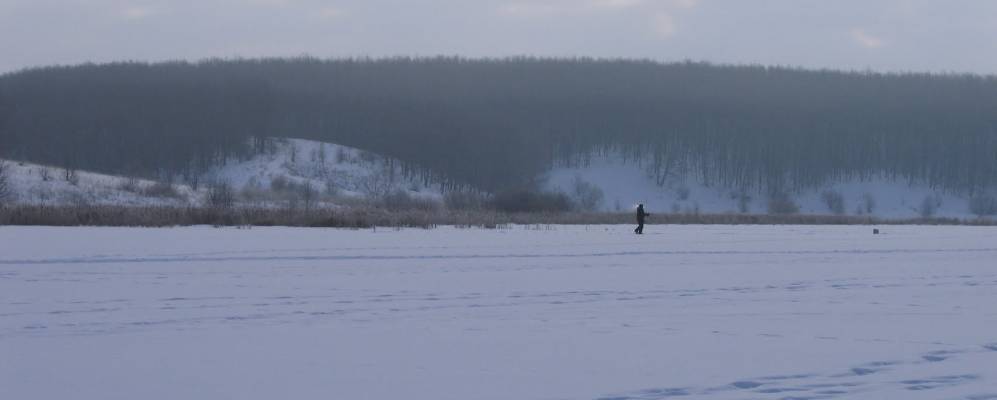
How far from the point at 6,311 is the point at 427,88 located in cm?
10455

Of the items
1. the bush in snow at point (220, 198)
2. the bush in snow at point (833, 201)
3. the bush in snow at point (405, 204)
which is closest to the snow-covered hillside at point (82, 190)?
the bush in snow at point (220, 198)

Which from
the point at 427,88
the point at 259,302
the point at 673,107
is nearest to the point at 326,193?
the point at 427,88

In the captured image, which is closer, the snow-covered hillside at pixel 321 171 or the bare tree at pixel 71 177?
the bare tree at pixel 71 177

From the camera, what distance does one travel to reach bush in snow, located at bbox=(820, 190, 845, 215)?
3679 inches

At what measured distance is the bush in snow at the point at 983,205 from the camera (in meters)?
93.8

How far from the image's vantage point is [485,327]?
10.9m

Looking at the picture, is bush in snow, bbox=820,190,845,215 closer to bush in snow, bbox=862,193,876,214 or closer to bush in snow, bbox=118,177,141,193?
bush in snow, bbox=862,193,876,214

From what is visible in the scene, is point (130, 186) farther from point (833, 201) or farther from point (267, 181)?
point (833, 201)

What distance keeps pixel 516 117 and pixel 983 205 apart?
1642 inches

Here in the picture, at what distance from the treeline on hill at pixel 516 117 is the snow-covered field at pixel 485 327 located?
7464 cm

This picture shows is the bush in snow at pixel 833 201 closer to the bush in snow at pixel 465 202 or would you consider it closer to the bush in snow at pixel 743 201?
the bush in snow at pixel 743 201

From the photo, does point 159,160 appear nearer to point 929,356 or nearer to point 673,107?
point 673,107

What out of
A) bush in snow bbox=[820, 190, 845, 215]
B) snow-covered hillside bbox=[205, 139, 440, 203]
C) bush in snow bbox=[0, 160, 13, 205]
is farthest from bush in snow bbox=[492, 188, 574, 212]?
bush in snow bbox=[820, 190, 845, 215]

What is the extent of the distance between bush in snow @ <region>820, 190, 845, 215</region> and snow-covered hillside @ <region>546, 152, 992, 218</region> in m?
0.21
